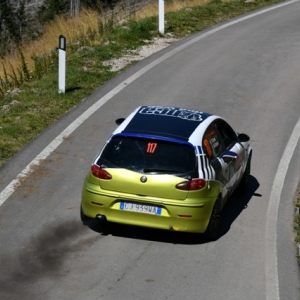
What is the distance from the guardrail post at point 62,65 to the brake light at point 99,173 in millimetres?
6569

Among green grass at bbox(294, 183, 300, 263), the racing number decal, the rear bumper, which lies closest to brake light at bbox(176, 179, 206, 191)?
the rear bumper

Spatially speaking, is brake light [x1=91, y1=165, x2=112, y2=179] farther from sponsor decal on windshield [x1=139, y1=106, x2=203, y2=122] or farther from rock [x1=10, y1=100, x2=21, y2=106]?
rock [x1=10, y1=100, x2=21, y2=106]

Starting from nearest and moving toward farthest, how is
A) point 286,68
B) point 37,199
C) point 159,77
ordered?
point 37,199 → point 159,77 → point 286,68

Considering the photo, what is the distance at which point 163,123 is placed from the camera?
9938 mm

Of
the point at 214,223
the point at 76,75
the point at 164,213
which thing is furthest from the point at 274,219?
the point at 76,75

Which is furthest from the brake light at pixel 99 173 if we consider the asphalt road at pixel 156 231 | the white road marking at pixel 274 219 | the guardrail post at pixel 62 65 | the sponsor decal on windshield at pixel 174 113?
the guardrail post at pixel 62 65

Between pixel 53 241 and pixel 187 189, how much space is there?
5.80 feet

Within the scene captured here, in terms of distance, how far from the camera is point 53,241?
9.40 meters

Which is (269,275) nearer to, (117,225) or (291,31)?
(117,225)

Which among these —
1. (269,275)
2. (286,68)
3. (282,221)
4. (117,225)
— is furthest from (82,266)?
(286,68)

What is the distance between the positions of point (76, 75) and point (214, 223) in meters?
8.50

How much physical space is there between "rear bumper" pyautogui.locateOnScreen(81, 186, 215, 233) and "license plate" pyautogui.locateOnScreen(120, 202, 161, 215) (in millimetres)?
36

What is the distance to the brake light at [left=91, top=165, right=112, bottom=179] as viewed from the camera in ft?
30.6

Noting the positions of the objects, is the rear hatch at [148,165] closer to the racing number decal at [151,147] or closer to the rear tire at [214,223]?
the racing number decal at [151,147]
